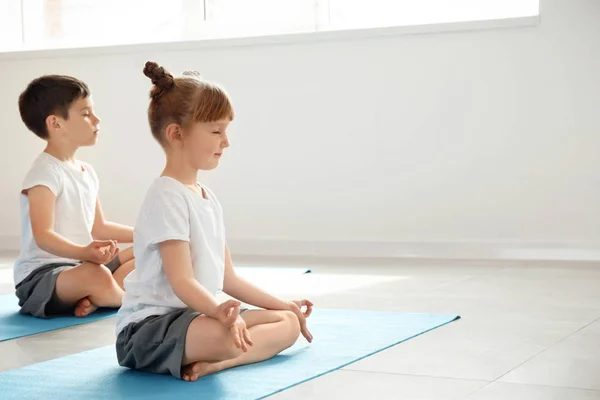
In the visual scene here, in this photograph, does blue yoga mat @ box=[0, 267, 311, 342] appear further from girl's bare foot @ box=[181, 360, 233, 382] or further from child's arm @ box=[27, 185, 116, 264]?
girl's bare foot @ box=[181, 360, 233, 382]

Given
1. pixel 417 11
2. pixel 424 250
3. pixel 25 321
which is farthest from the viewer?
pixel 417 11

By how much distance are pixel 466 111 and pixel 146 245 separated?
7.18 ft

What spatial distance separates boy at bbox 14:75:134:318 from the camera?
2295 mm

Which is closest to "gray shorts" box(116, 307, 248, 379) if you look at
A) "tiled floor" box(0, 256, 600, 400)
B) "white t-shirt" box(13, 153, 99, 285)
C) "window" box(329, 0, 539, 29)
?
"tiled floor" box(0, 256, 600, 400)

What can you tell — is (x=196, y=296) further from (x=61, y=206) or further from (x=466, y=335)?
(x=61, y=206)

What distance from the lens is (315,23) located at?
12.9ft

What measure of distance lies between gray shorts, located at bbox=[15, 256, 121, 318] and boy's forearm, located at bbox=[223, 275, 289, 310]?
0.71 metres

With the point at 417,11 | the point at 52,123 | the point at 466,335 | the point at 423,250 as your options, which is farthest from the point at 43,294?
the point at 417,11

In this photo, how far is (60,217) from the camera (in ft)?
7.72

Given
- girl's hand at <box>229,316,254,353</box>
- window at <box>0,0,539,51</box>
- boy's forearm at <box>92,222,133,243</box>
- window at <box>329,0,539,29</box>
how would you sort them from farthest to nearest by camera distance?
window at <box>0,0,539,51</box> < window at <box>329,0,539,29</box> < boy's forearm at <box>92,222,133,243</box> < girl's hand at <box>229,316,254,353</box>

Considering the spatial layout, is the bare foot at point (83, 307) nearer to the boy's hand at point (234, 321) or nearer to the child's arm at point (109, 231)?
the child's arm at point (109, 231)

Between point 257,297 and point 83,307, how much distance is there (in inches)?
29.5

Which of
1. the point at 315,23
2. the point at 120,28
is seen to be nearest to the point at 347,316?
the point at 315,23

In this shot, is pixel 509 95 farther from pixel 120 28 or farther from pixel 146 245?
pixel 146 245
